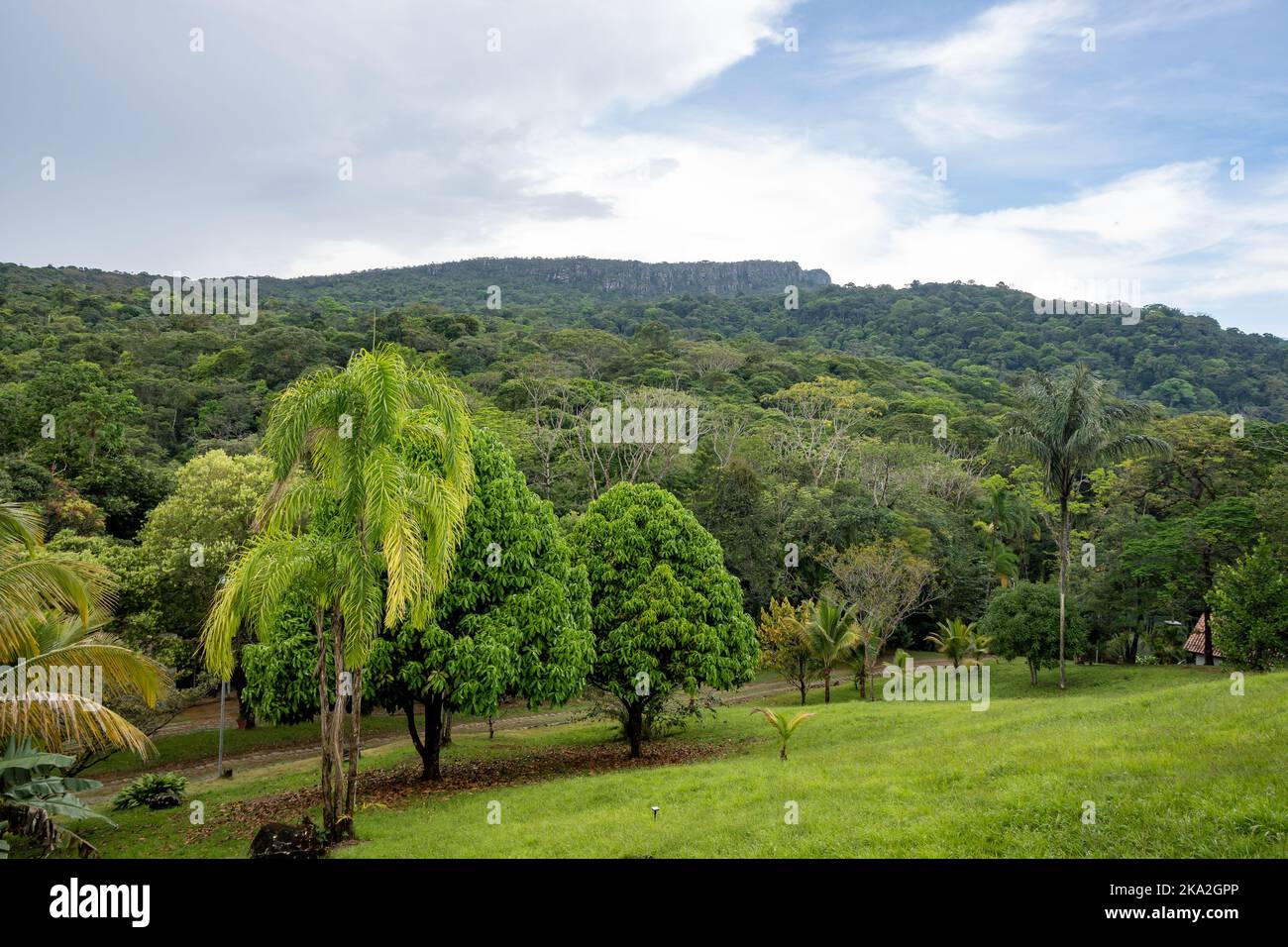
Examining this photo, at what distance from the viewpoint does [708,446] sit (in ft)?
144

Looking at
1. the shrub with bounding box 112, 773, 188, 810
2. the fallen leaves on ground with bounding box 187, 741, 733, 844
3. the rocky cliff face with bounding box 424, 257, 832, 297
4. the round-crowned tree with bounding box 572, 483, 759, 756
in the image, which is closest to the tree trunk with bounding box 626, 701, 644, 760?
the round-crowned tree with bounding box 572, 483, 759, 756

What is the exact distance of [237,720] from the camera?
83.4ft

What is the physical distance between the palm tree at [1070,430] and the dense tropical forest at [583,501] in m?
0.09

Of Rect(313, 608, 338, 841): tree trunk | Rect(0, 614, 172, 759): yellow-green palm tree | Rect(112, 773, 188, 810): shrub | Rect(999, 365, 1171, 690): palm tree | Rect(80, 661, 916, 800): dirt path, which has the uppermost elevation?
Rect(999, 365, 1171, 690): palm tree

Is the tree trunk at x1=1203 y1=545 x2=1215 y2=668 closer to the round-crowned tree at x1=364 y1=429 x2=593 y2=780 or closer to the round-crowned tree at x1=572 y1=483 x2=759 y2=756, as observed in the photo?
the round-crowned tree at x1=572 y1=483 x2=759 y2=756

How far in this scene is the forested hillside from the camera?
27547mm

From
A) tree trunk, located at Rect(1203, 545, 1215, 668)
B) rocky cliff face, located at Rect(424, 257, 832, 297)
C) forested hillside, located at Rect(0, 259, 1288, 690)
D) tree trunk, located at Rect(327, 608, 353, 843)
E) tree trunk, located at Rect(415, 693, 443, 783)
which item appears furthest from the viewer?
rocky cliff face, located at Rect(424, 257, 832, 297)

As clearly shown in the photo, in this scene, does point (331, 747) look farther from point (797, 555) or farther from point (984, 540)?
point (984, 540)

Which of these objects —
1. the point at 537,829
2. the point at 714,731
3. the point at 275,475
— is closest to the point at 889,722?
the point at 714,731

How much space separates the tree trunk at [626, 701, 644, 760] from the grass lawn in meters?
1.87

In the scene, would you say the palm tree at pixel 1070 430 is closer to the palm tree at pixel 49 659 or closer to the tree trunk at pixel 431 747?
the tree trunk at pixel 431 747

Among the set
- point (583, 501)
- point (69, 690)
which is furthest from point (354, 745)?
point (583, 501)

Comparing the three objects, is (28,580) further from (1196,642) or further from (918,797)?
(1196,642)

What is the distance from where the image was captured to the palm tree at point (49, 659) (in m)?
8.79
